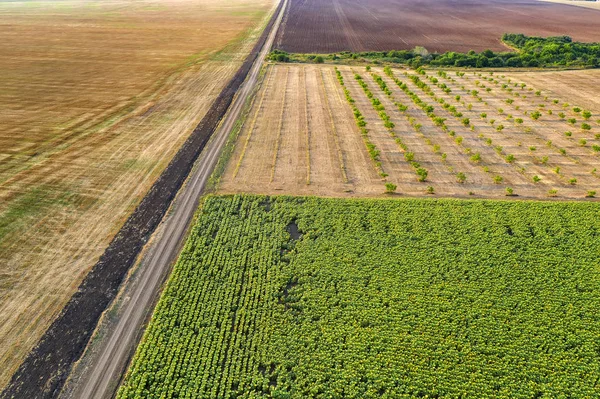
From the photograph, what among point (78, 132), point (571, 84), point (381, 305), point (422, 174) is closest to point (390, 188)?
point (422, 174)

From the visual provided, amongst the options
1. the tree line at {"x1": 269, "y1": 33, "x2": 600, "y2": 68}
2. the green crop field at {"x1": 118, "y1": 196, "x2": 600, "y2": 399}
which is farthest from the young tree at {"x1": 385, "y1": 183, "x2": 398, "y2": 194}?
the tree line at {"x1": 269, "y1": 33, "x2": 600, "y2": 68}

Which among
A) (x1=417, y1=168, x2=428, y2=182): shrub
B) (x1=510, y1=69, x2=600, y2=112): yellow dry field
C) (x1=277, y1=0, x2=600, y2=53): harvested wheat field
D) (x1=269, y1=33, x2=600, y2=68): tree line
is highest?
(x1=277, y1=0, x2=600, y2=53): harvested wheat field

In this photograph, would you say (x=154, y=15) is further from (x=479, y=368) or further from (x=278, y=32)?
(x=479, y=368)

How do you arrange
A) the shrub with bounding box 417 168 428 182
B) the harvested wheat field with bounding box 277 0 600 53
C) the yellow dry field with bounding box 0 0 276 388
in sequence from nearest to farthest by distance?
the yellow dry field with bounding box 0 0 276 388, the shrub with bounding box 417 168 428 182, the harvested wheat field with bounding box 277 0 600 53

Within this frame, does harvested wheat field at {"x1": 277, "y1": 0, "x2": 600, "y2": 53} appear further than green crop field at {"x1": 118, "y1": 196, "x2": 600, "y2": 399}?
Yes

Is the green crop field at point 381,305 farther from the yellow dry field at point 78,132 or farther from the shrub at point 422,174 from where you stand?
the yellow dry field at point 78,132

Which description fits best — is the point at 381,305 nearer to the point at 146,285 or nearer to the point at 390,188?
the point at 390,188

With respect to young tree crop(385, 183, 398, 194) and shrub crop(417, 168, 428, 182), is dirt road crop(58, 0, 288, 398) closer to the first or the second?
young tree crop(385, 183, 398, 194)
